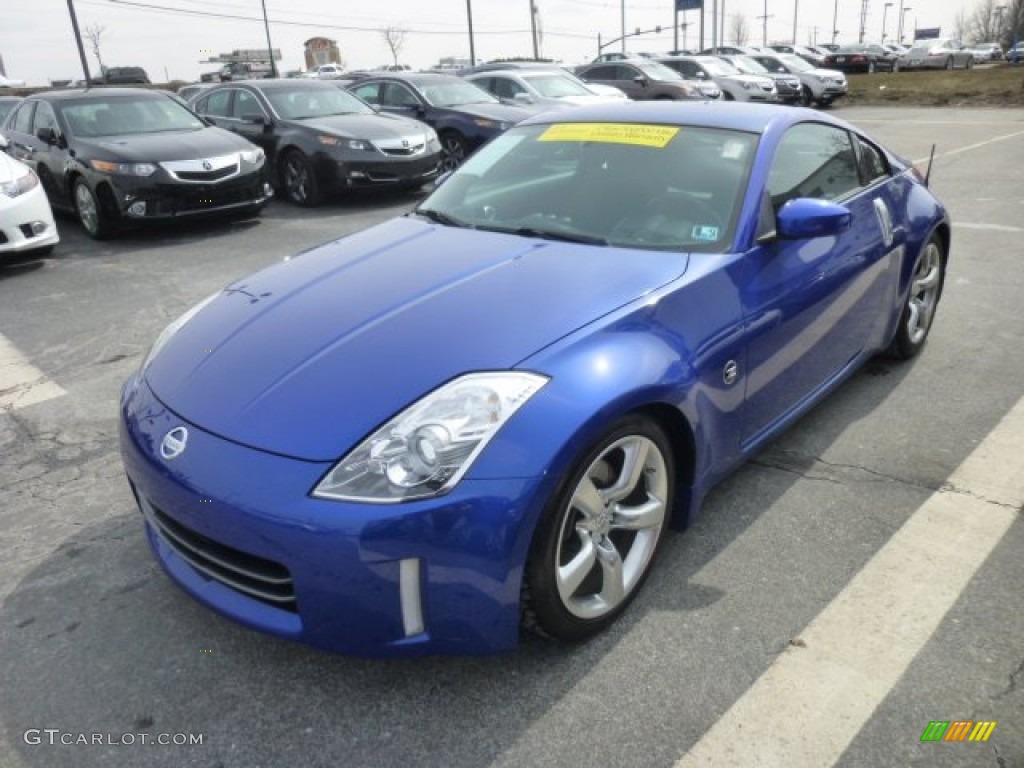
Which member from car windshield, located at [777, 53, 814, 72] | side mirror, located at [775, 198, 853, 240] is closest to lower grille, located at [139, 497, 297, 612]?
side mirror, located at [775, 198, 853, 240]

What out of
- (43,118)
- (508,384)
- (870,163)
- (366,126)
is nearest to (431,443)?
(508,384)

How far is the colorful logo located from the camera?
196 cm

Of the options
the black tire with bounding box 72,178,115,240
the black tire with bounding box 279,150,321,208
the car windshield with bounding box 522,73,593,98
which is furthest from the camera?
the car windshield with bounding box 522,73,593,98

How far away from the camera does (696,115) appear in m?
3.38

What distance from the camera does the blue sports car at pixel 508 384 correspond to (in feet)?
6.39

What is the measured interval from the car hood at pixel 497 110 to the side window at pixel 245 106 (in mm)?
2612

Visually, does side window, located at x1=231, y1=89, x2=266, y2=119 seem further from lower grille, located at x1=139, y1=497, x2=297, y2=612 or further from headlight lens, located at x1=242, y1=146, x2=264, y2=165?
lower grille, located at x1=139, y1=497, x2=297, y2=612

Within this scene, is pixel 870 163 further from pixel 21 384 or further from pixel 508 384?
pixel 21 384

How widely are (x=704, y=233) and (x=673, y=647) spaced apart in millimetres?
1402

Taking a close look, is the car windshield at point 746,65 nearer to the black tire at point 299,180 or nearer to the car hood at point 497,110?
the car hood at point 497,110

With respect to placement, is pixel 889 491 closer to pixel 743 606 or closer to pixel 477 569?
pixel 743 606

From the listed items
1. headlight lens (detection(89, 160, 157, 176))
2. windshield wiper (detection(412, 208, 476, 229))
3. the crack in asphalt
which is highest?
windshield wiper (detection(412, 208, 476, 229))

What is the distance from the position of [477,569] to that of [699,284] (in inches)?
47.0

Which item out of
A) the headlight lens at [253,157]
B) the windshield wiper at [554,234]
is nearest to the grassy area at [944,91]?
the headlight lens at [253,157]
